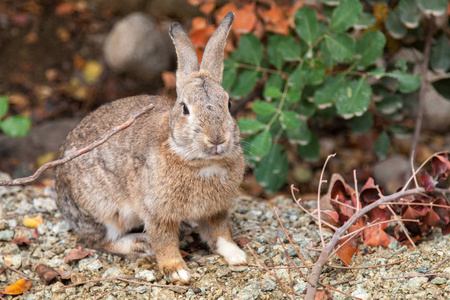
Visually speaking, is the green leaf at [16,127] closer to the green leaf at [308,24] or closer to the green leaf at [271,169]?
the green leaf at [271,169]

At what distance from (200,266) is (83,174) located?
3.97 ft

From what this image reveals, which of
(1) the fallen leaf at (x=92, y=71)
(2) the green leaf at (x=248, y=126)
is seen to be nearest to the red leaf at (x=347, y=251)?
(2) the green leaf at (x=248, y=126)

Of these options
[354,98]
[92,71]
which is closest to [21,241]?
[354,98]

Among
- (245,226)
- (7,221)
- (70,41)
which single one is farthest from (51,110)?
(245,226)

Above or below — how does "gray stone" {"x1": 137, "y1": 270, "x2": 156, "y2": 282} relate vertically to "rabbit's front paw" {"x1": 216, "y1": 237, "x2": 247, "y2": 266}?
below

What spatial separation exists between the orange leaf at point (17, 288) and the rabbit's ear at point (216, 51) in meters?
2.06

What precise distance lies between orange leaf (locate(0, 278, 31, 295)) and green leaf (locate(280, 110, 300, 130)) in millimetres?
2575

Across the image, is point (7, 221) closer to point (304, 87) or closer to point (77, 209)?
point (77, 209)

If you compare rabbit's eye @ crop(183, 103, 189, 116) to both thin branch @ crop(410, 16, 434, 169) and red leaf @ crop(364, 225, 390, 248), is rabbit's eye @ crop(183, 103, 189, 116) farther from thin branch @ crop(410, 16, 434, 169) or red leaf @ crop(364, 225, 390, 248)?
thin branch @ crop(410, 16, 434, 169)

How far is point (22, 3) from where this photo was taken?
33.1 feet

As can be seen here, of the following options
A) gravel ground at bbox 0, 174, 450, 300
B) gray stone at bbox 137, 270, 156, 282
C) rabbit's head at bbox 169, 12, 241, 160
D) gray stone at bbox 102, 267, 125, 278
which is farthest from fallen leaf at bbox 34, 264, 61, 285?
rabbit's head at bbox 169, 12, 241, 160

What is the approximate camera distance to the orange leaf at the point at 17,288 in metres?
3.94

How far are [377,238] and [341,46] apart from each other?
1912 mm

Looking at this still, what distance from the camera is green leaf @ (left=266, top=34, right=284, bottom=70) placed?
5.56m
